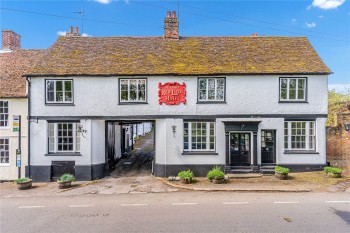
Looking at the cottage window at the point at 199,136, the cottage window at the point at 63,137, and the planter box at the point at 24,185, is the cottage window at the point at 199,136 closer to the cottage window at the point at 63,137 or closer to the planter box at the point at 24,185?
the cottage window at the point at 63,137

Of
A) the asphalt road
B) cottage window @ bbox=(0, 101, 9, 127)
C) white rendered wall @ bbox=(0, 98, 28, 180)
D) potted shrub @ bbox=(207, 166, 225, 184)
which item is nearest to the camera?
the asphalt road

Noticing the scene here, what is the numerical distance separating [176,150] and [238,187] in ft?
15.1

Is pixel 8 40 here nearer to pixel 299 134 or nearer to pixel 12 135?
pixel 12 135

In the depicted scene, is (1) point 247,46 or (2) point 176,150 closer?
(2) point 176,150

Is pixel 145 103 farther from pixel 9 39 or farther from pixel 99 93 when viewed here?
pixel 9 39

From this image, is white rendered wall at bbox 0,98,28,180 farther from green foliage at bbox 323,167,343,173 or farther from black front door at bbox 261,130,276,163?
green foliage at bbox 323,167,343,173

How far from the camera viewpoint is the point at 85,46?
703 inches

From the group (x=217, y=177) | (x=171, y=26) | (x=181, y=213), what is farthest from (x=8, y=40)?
(x=181, y=213)

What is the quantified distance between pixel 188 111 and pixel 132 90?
13.2 ft

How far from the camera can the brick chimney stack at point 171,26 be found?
18.7 metres

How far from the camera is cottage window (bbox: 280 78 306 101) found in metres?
15.9

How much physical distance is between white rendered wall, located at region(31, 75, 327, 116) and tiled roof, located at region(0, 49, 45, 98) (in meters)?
3.84

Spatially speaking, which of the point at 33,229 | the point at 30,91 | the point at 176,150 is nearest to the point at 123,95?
the point at 176,150

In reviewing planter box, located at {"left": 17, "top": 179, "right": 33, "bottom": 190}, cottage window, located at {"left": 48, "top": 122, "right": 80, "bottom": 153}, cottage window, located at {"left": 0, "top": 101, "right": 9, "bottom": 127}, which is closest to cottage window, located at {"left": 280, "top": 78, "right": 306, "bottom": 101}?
cottage window, located at {"left": 48, "top": 122, "right": 80, "bottom": 153}
